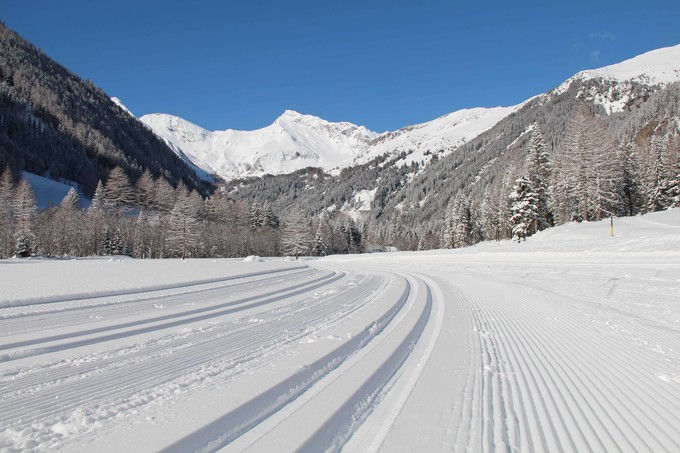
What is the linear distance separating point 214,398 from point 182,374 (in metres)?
0.92

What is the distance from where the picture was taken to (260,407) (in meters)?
3.46

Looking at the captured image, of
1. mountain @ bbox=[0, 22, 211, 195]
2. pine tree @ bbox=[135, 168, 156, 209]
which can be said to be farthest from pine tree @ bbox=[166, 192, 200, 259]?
mountain @ bbox=[0, 22, 211, 195]

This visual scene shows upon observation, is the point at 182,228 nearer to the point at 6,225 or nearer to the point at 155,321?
the point at 6,225

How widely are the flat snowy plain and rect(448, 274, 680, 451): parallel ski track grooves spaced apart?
0.02 m

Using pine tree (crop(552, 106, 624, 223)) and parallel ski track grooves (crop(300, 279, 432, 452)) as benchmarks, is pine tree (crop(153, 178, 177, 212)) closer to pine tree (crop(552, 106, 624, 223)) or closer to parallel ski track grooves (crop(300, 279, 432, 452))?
pine tree (crop(552, 106, 624, 223))

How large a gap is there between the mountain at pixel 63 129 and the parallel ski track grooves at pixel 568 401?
410ft

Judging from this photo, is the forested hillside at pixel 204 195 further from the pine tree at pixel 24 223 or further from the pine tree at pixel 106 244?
the pine tree at pixel 106 244

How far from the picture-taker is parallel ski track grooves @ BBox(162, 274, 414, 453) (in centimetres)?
282

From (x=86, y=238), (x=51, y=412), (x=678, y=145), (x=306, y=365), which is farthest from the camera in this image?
(x=86, y=238)

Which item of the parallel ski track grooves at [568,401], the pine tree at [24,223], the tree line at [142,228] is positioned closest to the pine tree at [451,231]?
the tree line at [142,228]

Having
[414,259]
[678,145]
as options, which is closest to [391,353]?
[414,259]

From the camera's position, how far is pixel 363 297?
1118cm

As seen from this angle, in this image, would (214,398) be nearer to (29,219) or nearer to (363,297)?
(363,297)

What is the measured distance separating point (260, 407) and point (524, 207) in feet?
148
